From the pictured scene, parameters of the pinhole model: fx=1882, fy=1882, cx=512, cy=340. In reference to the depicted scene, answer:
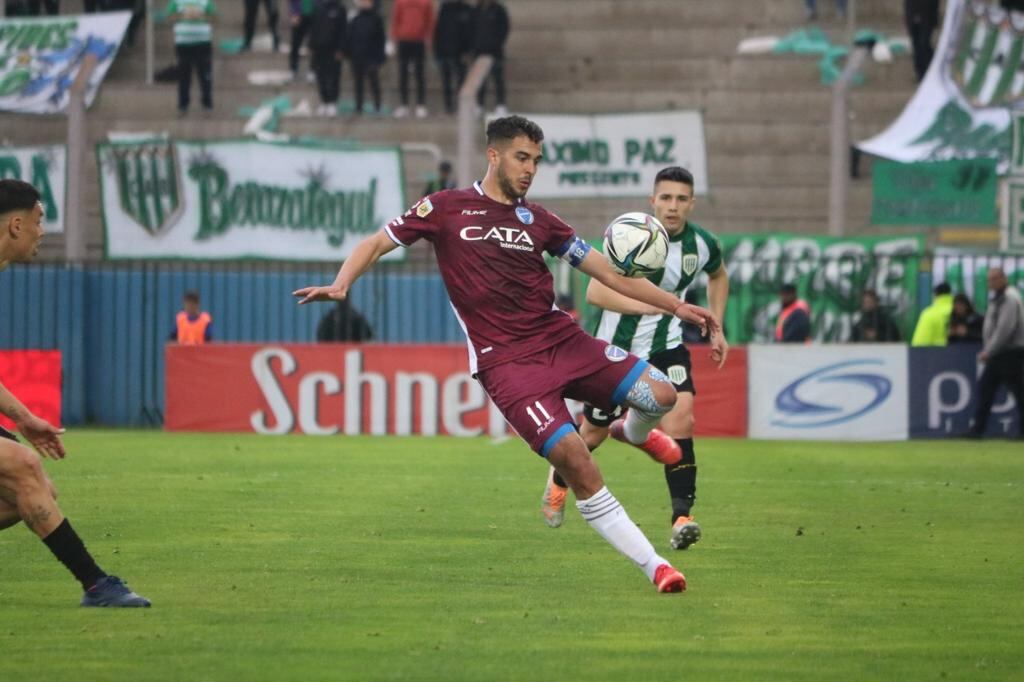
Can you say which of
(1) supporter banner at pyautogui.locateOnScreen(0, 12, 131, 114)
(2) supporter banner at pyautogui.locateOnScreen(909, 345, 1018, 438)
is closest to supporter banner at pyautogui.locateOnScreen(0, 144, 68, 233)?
(1) supporter banner at pyautogui.locateOnScreen(0, 12, 131, 114)

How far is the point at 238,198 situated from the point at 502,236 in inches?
710

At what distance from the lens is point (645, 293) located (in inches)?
379

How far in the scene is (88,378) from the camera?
2677 centimetres

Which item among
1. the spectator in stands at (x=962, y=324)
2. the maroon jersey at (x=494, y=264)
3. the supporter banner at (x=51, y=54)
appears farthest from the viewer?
the supporter banner at (x=51, y=54)

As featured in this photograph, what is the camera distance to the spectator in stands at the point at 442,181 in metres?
26.0

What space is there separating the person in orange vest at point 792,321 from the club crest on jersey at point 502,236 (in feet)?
48.9

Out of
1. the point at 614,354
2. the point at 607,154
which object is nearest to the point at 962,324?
the point at 607,154

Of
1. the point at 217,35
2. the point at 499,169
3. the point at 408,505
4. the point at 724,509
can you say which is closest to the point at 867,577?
the point at 499,169

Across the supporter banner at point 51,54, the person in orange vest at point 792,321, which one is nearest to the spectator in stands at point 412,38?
the supporter banner at point 51,54

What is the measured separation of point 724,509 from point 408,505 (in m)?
2.30

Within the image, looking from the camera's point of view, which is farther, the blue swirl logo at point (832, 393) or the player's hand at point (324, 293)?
the blue swirl logo at point (832, 393)

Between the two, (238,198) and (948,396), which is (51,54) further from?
(948,396)

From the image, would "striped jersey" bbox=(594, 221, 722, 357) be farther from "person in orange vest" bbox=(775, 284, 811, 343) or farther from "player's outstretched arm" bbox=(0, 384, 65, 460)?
A: "person in orange vest" bbox=(775, 284, 811, 343)

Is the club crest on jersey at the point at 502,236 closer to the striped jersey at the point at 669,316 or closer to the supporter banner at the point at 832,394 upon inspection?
the striped jersey at the point at 669,316
